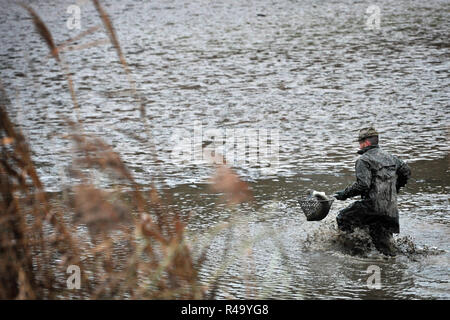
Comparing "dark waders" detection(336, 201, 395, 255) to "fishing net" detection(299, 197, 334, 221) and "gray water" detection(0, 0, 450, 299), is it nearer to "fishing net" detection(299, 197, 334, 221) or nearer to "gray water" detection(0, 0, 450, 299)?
"gray water" detection(0, 0, 450, 299)

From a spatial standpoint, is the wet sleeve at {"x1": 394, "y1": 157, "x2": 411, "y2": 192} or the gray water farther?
the wet sleeve at {"x1": 394, "y1": 157, "x2": 411, "y2": 192}

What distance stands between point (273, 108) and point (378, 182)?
286 inches

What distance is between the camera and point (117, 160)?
277 centimetres

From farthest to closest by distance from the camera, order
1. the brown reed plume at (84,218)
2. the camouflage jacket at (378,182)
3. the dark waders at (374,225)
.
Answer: the dark waders at (374,225) < the camouflage jacket at (378,182) < the brown reed plume at (84,218)

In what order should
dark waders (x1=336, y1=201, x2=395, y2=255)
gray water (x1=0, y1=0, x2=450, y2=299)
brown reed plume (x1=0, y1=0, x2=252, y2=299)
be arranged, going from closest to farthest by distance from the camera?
brown reed plume (x1=0, y1=0, x2=252, y2=299)
gray water (x1=0, y1=0, x2=450, y2=299)
dark waders (x1=336, y1=201, x2=395, y2=255)

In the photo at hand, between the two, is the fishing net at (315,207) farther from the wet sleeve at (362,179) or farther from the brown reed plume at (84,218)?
the brown reed plume at (84,218)

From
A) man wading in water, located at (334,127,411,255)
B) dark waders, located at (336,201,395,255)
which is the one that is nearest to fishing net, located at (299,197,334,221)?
man wading in water, located at (334,127,411,255)

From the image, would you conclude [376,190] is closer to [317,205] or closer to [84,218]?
[317,205]

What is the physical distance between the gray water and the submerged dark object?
0.41m

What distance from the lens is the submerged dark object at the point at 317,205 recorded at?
6.97 metres

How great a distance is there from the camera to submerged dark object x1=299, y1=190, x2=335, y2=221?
6973 mm

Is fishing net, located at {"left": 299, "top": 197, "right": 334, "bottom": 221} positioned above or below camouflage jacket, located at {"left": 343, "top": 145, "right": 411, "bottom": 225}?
below

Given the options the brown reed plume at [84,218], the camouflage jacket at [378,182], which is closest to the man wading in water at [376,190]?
the camouflage jacket at [378,182]

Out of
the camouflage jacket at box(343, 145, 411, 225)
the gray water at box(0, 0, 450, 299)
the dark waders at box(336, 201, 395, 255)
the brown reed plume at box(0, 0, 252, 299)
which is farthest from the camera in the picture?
the dark waders at box(336, 201, 395, 255)
